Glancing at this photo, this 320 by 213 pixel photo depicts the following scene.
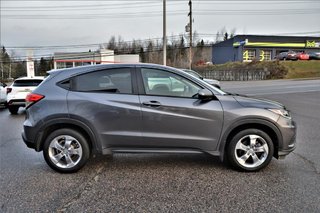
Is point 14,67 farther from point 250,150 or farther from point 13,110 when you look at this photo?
point 250,150

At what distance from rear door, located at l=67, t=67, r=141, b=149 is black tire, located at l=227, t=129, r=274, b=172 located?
60.1 inches

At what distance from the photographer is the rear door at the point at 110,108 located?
4.36 metres

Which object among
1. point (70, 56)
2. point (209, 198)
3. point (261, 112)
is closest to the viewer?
point (209, 198)

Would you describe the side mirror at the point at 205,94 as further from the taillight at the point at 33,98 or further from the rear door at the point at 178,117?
the taillight at the point at 33,98

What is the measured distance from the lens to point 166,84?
4.46 meters

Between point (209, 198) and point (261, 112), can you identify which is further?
point (261, 112)

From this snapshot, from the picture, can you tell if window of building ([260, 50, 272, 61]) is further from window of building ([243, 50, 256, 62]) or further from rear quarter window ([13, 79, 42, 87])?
rear quarter window ([13, 79, 42, 87])

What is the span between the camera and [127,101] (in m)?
4.36

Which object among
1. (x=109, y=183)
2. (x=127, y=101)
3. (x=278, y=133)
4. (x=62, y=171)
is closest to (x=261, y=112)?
→ (x=278, y=133)

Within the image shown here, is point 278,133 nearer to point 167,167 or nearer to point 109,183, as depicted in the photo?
point 167,167

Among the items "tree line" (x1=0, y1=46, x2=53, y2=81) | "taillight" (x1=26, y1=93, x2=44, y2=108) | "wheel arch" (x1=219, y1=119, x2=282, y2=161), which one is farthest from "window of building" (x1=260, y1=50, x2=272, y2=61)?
"tree line" (x1=0, y1=46, x2=53, y2=81)

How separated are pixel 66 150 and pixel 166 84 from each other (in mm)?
1915

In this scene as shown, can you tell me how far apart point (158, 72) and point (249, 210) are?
2431 millimetres

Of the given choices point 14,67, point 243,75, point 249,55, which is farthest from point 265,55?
point 14,67
